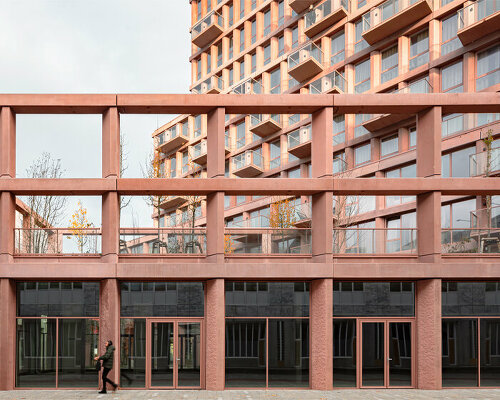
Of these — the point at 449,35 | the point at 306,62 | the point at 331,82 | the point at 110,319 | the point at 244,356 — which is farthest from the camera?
the point at 306,62

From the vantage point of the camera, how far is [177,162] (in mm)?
54719

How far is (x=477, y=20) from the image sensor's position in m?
28.5

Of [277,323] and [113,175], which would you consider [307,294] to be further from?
[113,175]

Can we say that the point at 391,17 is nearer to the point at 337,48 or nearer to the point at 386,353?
the point at 337,48

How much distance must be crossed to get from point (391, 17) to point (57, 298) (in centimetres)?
2397

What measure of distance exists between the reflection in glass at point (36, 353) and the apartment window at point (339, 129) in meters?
23.1

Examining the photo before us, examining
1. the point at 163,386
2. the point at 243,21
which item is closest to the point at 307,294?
the point at 163,386

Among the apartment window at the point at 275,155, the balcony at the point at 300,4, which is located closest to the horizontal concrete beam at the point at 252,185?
the apartment window at the point at 275,155

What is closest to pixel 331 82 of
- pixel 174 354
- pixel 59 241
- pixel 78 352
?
pixel 59 241

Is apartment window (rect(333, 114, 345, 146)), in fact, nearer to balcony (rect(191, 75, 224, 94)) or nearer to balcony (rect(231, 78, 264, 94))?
balcony (rect(231, 78, 264, 94))

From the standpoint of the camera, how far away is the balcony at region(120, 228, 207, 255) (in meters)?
20.7

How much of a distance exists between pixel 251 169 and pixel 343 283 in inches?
979

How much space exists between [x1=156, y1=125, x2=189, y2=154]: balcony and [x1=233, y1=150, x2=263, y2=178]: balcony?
9.22 m

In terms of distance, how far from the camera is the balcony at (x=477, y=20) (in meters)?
27.7
